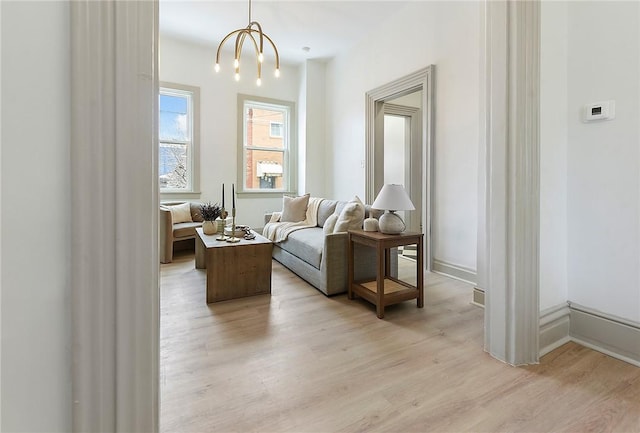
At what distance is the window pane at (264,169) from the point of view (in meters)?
5.53

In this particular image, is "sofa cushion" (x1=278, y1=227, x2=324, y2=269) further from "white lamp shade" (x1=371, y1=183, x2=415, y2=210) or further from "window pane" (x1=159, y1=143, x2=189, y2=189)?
"window pane" (x1=159, y1=143, x2=189, y2=189)

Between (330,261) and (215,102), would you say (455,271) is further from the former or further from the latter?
(215,102)

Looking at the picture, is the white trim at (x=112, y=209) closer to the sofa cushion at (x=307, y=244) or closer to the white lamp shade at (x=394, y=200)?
the white lamp shade at (x=394, y=200)

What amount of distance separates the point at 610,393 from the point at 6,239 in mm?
2256

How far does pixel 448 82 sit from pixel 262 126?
3305 millimetres

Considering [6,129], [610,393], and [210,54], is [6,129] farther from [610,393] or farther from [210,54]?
[210,54]

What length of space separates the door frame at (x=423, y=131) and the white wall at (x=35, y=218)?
3.41 meters

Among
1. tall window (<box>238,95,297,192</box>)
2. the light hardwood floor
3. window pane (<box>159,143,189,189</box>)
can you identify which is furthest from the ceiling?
the light hardwood floor

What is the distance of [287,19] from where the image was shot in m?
4.11

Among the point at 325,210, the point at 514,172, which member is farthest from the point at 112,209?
the point at 325,210

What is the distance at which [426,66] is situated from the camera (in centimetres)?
360

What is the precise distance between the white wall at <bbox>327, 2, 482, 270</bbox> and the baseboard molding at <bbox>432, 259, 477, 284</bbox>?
5 cm

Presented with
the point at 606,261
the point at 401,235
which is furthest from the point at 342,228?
the point at 606,261

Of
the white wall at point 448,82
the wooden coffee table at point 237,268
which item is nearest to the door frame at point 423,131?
the white wall at point 448,82
